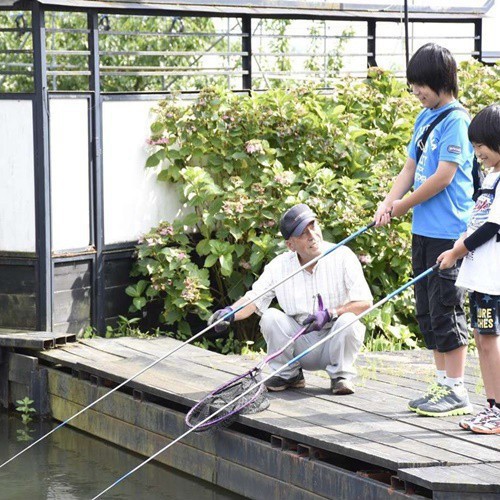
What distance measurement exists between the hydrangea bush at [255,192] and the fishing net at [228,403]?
1992 mm

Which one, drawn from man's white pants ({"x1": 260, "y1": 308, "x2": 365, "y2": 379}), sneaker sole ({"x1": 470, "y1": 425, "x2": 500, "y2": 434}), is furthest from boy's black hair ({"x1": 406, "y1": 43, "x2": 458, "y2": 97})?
sneaker sole ({"x1": 470, "y1": 425, "x2": 500, "y2": 434})

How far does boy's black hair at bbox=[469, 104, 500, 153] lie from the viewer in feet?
17.8

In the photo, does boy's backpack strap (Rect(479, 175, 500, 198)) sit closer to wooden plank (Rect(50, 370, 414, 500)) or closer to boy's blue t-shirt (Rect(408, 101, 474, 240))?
boy's blue t-shirt (Rect(408, 101, 474, 240))

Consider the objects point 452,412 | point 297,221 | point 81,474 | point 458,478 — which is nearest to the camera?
point 458,478

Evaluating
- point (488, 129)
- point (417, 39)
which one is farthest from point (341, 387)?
point (417, 39)

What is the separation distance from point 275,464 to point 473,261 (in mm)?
1376

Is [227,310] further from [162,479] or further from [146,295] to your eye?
[146,295]

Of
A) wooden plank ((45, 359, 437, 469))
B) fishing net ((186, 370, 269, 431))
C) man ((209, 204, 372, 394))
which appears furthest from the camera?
man ((209, 204, 372, 394))

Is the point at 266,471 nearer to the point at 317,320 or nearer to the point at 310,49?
the point at 317,320

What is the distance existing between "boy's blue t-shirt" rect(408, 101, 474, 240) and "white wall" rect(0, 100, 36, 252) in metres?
3.04

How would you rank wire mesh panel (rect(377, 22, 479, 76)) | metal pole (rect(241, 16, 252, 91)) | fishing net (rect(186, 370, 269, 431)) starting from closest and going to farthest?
fishing net (rect(186, 370, 269, 431))
metal pole (rect(241, 16, 252, 91))
wire mesh panel (rect(377, 22, 479, 76))

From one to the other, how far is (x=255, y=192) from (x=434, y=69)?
2.87m

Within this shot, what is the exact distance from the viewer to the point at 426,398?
6.03 metres

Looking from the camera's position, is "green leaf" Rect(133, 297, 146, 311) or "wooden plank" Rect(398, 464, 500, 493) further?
"green leaf" Rect(133, 297, 146, 311)
